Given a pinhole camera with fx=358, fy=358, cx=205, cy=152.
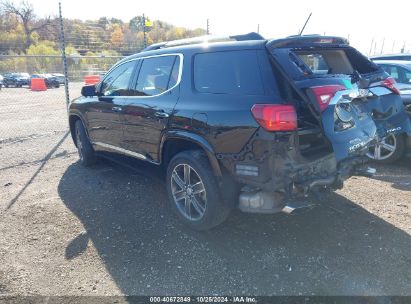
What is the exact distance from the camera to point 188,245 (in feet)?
11.8

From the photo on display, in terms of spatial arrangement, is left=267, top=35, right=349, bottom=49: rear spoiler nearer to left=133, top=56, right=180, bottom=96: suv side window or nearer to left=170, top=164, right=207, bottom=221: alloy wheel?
left=133, top=56, right=180, bottom=96: suv side window

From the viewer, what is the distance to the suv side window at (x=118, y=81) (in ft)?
15.7

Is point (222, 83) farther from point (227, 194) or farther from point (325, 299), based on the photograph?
point (325, 299)

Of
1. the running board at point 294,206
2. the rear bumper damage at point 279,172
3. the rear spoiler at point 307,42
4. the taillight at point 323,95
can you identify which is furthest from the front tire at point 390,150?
the running board at point 294,206

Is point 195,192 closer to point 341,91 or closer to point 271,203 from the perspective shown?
point 271,203

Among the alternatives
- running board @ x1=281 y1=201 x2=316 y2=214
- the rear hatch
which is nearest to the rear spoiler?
the rear hatch

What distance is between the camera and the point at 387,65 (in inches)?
276

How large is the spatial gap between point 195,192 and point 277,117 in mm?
1306

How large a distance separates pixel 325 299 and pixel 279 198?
33.9 inches

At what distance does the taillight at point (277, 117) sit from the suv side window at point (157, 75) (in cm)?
130

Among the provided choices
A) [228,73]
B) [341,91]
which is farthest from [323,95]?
[228,73]

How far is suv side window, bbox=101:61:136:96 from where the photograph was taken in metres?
4.77

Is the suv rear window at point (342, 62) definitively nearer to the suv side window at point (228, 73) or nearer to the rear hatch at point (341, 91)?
the rear hatch at point (341, 91)

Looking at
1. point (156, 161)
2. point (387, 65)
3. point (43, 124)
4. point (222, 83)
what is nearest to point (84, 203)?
point (156, 161)
